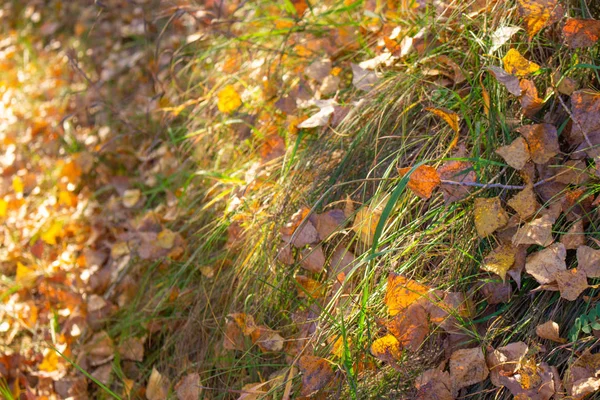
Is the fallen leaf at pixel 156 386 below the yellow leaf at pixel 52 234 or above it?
below

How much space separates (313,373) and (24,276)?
1.38 metres

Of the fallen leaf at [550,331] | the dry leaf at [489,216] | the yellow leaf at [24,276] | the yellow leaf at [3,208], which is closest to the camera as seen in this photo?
the fallen leaf at [550,331]

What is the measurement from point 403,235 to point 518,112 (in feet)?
1.45

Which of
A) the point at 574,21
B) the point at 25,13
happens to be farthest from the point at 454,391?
the point at 25,13

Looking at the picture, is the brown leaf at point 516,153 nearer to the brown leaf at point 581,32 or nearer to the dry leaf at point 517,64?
the dry leaf at point 517,64

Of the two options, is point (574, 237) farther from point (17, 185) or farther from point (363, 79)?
point (17, 185)

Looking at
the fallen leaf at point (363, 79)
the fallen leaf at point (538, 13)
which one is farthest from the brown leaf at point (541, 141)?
the fallen leaf at point (363, 79)

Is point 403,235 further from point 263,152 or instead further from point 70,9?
point 70,9

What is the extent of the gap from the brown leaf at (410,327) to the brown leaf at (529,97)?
1.88ft

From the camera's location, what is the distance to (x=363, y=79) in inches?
76.5

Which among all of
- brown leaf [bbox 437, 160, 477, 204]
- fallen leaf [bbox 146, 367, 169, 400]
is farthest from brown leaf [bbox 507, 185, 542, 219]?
fallen leaf [bbox 146, 367, 169, 400]

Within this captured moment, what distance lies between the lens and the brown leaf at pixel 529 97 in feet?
5.18

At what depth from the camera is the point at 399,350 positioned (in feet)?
4.80

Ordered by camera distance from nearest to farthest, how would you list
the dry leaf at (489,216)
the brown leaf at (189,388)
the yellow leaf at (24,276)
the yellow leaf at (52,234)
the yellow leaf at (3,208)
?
1. the dry leaf at (489,216)
2. the brown leaf at (189,388)
3. the yellow leaf at (24,276)
4. the yellow leaf at (52,234)
5. the yellow leaf at (3,208)
